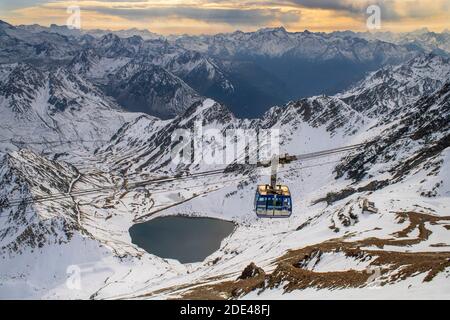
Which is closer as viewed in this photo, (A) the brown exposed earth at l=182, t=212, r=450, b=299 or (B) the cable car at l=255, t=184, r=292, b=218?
(A) the brown exposed earth at l=182, t=212, r=450, b=299

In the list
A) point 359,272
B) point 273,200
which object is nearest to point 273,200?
point 273,200

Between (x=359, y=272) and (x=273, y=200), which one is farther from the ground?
(x=273, y=200)

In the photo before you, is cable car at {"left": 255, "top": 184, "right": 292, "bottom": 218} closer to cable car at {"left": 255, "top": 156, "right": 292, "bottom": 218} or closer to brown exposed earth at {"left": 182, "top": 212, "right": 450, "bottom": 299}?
cable car at {"left": 255, "top": 156, "right": 292, "bottom": 218}

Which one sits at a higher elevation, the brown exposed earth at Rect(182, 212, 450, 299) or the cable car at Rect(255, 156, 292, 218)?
the cable car at Rect(255, 156, 292, 218)

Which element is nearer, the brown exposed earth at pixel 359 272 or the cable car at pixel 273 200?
the brown exposed earth at pixel 359 272

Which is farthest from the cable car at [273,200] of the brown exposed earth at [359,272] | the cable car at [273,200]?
the brown exposed earth at [359,272]

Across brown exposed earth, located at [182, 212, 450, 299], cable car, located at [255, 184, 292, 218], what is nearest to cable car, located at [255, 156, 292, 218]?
cable car, located at [255, 184, 292, 218]

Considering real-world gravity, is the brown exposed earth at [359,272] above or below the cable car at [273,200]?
below

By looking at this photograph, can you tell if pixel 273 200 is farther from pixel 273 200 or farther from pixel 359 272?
pixel 359 272

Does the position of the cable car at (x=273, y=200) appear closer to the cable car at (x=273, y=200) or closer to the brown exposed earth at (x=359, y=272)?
the cable car at (x=273, y=200)
